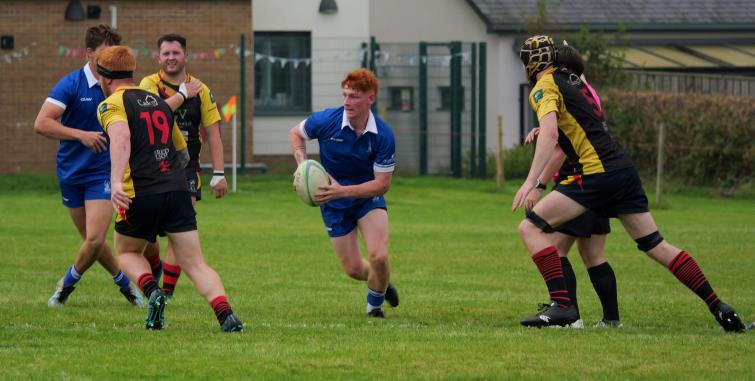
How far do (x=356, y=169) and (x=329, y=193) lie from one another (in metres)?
0.53

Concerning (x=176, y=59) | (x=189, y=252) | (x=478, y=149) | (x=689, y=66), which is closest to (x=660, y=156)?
(x=478, y=149)

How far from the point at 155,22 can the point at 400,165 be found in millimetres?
6120

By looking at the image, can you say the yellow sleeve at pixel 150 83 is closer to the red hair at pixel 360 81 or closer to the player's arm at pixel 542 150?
the red hair at pixel 360 81

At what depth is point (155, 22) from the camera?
3036cm

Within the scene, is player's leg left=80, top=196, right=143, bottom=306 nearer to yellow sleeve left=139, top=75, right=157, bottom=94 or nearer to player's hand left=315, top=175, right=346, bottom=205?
yellow sleeve left=139, top=75, right=157, bottom=94

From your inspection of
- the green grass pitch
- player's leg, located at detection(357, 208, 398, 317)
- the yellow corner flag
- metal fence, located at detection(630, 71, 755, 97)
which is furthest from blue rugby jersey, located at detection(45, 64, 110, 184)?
metal fence, located at detection(630, 71, 755, 97)

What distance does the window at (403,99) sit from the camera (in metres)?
31.7

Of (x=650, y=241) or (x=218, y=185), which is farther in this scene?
(x=218, y=185)

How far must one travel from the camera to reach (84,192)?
1144 centimetres

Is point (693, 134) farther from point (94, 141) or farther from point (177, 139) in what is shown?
point (177, 139)

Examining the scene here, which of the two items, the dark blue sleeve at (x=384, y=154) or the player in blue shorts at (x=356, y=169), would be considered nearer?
the player in blue shorts at (x=356, y=169)

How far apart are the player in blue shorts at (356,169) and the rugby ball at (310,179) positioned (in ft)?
0.17

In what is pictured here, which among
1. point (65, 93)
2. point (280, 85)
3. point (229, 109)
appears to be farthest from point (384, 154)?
point (280, 85)

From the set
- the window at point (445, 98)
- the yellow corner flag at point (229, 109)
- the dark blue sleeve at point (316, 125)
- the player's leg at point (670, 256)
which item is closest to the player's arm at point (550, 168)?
the player's leg at point (670, 256)
